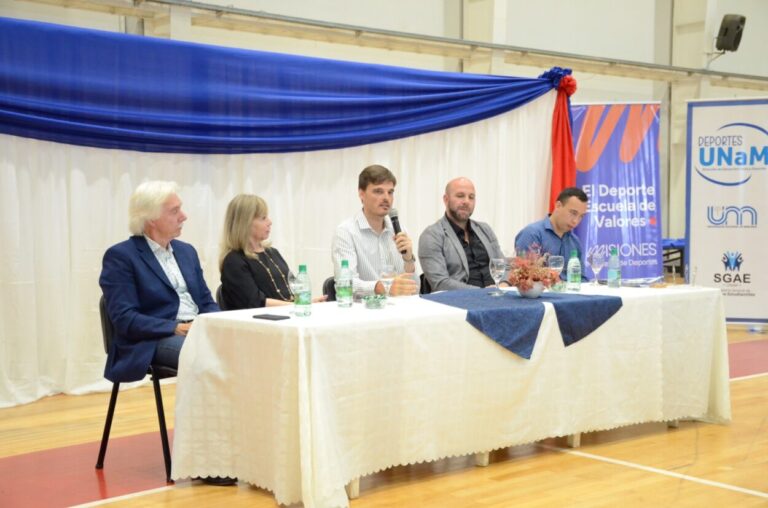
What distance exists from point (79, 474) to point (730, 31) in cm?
930

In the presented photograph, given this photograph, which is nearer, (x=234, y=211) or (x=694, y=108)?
(x=234, y=211)

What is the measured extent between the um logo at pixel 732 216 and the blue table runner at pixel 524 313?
4.68 m

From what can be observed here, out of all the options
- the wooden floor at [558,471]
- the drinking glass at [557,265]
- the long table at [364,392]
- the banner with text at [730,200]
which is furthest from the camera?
the banner with text at [730,200]

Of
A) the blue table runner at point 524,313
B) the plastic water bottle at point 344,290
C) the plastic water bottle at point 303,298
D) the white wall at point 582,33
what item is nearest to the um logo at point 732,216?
the white wall at point 582,33

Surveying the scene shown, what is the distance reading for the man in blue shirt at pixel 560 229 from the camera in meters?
4.84

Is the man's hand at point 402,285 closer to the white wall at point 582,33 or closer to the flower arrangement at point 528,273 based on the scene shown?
the flower arrangement at point 528,273

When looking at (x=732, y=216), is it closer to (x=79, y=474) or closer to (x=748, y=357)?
(x=748, y=357)

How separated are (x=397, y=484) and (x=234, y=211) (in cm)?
140

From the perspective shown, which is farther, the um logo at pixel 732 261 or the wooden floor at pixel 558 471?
the um logo at pixel 732 261

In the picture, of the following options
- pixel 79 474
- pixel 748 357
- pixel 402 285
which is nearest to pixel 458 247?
pixel 402 285

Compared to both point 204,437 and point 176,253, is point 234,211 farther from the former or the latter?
point 204,437

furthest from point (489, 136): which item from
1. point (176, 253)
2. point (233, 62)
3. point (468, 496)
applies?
point (468, 496)

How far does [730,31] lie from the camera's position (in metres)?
10.6

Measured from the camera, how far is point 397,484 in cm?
349
